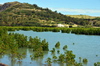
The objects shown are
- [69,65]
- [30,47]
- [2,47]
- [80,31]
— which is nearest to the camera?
[69,65]

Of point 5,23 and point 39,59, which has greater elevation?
point 39,59

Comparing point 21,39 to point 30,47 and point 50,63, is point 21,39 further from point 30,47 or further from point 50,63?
point 50,63

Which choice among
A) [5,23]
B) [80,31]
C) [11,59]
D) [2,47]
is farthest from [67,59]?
[5,23]

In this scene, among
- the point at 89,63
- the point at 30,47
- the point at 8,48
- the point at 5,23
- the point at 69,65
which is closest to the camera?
the point at 69,65

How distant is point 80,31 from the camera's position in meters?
97.9

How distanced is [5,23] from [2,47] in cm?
14807

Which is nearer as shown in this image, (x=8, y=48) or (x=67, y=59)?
(x=67, y=59)

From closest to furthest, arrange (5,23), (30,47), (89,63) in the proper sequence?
(89,63)
(30,47)
(5,23)

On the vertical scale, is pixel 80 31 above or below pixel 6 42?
below

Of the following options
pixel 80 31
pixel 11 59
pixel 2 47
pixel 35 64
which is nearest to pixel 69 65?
pixel 35 64

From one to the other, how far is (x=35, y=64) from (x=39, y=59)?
3270mm

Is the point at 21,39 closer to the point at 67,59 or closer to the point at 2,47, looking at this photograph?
the point at 2,47

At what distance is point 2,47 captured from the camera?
34125 millimetres

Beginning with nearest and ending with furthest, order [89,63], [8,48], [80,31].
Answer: [89,63], [8,48], [80,31]
